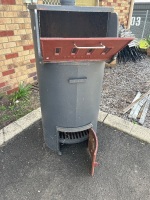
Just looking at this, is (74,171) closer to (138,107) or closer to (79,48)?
(79,48)

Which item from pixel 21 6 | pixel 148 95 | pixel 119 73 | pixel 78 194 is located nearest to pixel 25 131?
pixel 78 194

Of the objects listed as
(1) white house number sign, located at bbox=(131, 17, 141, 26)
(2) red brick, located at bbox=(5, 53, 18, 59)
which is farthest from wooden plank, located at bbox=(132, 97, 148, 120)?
(1) white house number sign, located at bbox=(131, 17, 141, 26)

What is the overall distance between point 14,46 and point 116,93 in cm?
196

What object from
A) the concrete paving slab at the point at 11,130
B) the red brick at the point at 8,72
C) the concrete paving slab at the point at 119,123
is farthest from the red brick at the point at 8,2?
the concrete paving slab at the point at 119,123

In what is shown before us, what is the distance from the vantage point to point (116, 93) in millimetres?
3275

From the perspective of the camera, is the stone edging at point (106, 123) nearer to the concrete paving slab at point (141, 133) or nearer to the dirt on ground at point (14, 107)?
the concrete paving slab at point (141, 133)

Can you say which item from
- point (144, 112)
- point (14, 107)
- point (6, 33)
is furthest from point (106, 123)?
point (6, 33)

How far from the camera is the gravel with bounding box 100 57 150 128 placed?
284 centimetres

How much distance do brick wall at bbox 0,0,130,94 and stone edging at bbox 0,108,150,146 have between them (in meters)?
0.76

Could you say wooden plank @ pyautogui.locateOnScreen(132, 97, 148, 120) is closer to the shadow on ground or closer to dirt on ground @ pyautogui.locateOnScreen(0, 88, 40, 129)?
the shadow on ground

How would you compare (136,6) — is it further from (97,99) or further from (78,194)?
(78,194)

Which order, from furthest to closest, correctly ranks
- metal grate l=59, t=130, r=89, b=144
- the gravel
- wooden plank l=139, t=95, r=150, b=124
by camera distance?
the gravel < wooden plank l=139, t=95, r=150, b=124 < metal grate l=59, t=130, r=89, b=144

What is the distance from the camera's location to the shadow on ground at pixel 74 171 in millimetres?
1604

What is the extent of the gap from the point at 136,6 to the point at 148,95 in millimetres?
8287
